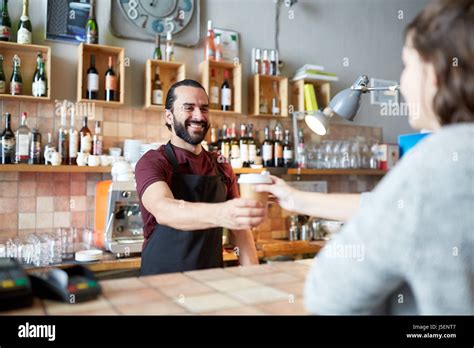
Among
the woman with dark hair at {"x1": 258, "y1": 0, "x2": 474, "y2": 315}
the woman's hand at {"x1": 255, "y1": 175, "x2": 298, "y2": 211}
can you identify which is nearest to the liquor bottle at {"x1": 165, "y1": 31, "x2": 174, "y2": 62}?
the woman's hand at {"x1": 255, "y1": 175, "x2": 298, "y2": 211}

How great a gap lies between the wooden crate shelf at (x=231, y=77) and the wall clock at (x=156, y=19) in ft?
0.78

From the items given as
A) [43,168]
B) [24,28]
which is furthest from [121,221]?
[24,28]

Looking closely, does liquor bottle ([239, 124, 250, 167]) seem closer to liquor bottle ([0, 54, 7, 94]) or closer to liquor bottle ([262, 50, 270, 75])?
liquor bottle ([262, 50, 270, 75])

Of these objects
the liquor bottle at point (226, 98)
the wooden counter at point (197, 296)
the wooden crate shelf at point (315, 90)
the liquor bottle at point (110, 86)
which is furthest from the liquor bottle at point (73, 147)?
the wooden counter at point (197, 296)

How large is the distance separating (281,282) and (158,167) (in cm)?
75

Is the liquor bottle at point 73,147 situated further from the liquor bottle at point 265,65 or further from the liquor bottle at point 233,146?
the liquor bottle at point 265,65

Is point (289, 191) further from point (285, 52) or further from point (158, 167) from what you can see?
point (285, 52)

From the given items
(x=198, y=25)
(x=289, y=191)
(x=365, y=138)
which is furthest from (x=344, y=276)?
(x=365, y=138)

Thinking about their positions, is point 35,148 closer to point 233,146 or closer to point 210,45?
point 233,146

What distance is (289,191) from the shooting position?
1099mm

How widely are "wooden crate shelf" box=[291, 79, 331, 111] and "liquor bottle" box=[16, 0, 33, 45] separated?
1713 mm

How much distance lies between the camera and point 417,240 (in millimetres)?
457

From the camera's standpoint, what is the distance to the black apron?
57.7 inches
